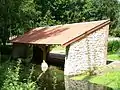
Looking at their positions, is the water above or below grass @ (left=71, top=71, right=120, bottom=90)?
below

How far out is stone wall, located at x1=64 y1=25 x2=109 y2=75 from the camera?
22969 millimetres

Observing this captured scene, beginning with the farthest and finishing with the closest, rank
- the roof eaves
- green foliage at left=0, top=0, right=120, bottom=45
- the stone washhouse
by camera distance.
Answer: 1. green foliage at left=0, top=0, right=120, bottom=45
2. the stone washhouse
3. the roof eaves

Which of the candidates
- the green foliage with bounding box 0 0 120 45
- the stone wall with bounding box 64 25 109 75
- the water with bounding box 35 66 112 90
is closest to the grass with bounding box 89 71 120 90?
the water with bounding box 35 66 112 90

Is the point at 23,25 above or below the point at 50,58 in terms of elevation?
above

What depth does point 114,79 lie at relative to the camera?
18.5m

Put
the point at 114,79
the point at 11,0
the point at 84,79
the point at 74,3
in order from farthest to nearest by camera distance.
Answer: the point at 74,3 → the point at 11,0 → the point at 84,79 → the point at 114,79

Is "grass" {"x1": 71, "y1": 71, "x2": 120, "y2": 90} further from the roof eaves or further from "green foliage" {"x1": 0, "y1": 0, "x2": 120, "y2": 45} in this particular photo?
"green foliage" {"x1": 0, "y1": 0, "x2": 120, "y2": 45}

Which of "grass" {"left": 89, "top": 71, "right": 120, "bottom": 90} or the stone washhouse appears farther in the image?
the stone washhouse

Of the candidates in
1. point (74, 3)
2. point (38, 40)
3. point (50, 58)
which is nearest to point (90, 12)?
point (74, 3)

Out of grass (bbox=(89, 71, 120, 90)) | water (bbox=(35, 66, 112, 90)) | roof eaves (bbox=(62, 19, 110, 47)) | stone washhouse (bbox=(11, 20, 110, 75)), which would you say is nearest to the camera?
water (bbox=(35, 66, 112, 90))

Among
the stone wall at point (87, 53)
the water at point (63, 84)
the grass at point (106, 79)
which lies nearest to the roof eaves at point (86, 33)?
the stone wall at point (87, 53)

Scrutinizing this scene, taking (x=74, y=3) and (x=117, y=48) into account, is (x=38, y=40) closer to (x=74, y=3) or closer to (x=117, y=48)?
(x=117, y=48)

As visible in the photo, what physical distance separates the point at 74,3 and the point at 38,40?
86.0 ft

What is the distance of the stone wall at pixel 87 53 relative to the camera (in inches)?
904
